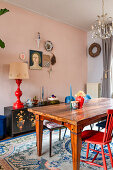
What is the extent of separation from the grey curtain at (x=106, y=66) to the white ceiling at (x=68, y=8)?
0.85m

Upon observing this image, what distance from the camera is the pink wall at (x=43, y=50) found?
3.46 m

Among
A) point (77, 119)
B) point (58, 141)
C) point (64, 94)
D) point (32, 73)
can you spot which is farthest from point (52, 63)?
point (77, 119)

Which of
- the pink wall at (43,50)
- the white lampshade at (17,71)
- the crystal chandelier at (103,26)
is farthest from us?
the pink wall at (43,50)

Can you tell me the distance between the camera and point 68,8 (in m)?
3.78

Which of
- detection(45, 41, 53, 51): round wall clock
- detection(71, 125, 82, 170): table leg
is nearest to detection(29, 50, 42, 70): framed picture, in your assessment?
detection(45, 41, 53, 51): round wall clock

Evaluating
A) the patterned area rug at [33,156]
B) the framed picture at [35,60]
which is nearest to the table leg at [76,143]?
the patterned area rug at [33,156]

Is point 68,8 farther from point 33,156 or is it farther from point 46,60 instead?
point 33,156

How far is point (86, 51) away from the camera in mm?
5480

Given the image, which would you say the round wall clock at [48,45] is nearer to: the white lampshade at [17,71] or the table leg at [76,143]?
the white lampshade at [17,71]

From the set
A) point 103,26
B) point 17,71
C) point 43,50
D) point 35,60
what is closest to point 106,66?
point 103,26

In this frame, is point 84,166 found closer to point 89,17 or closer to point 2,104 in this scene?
point 2,104

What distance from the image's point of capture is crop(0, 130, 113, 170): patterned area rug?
2012 millimetres

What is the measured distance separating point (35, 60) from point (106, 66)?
2321 mm

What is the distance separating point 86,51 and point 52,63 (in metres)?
1.76
